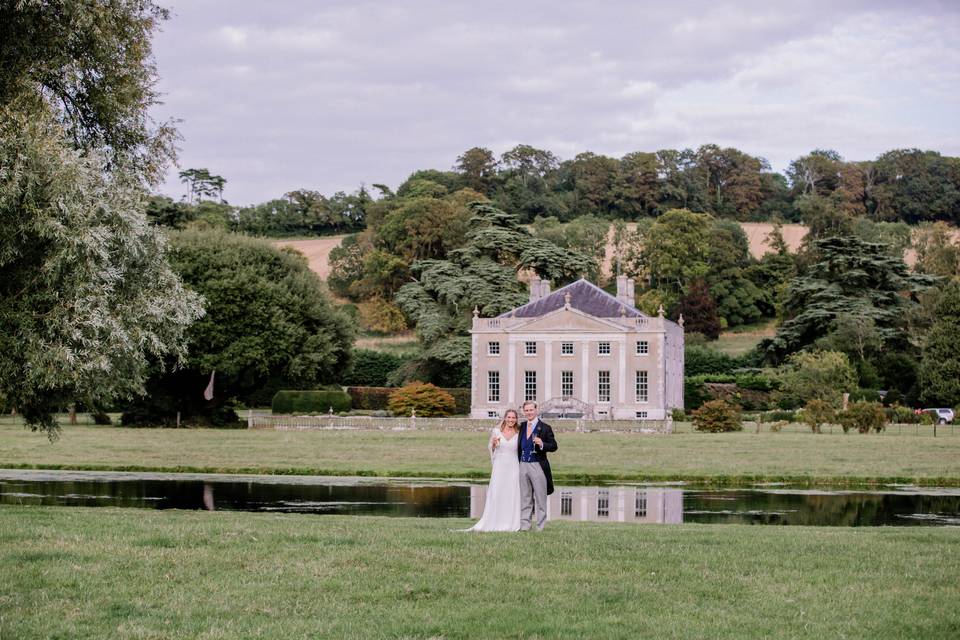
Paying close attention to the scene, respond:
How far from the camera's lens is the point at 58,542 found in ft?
37.9

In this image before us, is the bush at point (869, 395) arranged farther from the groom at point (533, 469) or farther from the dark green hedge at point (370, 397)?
the groom at point (533, 469)

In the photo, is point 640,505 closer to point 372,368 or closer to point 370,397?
point 370,397

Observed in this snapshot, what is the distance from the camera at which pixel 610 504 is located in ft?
69.3

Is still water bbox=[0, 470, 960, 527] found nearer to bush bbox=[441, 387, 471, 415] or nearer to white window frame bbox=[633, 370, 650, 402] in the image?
white window frame bbox=[633, 370, 650, 402]

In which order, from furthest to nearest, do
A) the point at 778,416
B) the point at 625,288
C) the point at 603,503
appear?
the point at 625,288
the point at 778,416
the point at 603,503

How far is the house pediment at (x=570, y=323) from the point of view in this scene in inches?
2378

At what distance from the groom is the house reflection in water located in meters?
4.14

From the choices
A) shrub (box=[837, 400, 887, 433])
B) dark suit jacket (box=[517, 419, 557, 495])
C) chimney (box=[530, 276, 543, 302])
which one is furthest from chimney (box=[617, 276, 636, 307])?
dark suit jacket (box=[517, 419, 557, 495])

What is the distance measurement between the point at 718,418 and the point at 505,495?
34.0 m

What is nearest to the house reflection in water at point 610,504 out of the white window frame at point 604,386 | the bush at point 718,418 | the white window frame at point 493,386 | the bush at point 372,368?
the bush at point 718,418

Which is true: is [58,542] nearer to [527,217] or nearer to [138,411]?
[138,411]

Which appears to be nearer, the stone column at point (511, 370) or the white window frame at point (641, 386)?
the white window frame at point (641, 386)

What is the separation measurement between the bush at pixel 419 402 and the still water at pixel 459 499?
29.1 metres

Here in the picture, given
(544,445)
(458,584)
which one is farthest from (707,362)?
(458,584)
